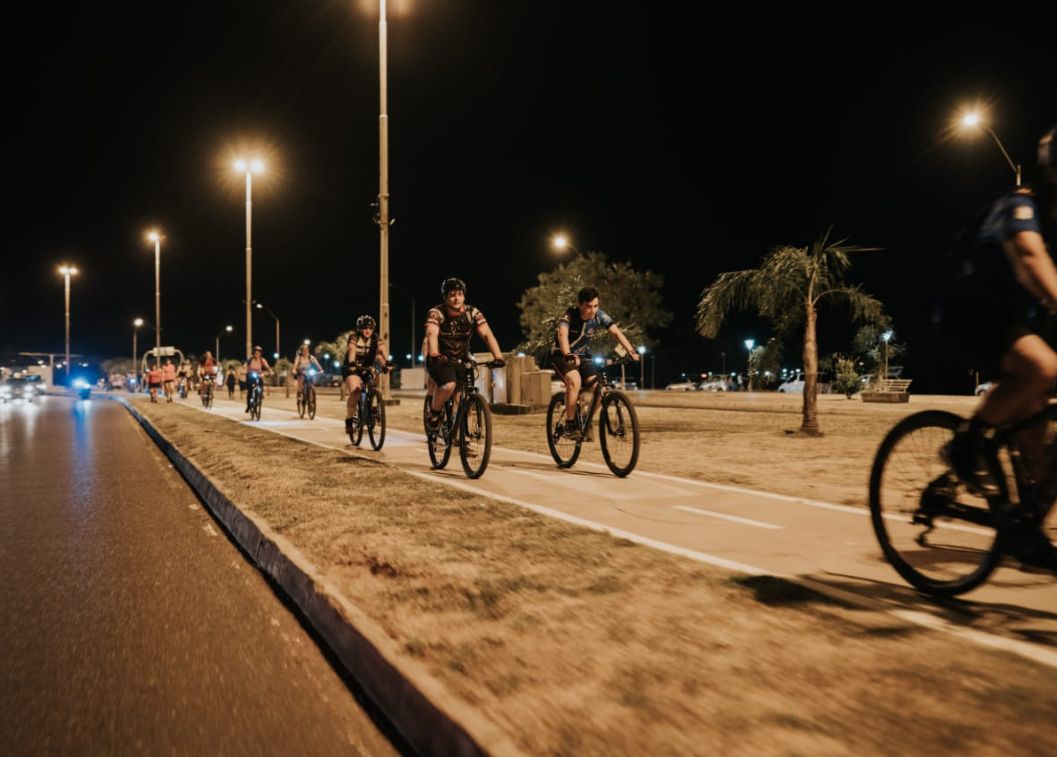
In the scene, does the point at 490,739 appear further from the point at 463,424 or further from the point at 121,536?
the point at 463,424

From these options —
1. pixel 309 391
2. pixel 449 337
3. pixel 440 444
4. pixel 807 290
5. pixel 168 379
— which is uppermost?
pixel 807 290

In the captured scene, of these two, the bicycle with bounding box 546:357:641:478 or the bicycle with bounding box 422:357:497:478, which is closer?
the bicycle with bounding box 546:357:641:478

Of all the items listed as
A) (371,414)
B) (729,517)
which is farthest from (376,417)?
(729,517)

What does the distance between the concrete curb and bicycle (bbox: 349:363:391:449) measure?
612 centimetres

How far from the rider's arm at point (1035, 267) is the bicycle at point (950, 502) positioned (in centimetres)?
53

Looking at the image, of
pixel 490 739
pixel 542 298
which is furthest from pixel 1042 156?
pixel 542 298

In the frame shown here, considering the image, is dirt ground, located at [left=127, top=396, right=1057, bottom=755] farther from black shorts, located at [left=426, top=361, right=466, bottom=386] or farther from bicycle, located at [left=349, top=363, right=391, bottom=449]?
bicycle, located at [left=349, top=363, right=391, bottom=449]

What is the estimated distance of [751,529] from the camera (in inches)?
227

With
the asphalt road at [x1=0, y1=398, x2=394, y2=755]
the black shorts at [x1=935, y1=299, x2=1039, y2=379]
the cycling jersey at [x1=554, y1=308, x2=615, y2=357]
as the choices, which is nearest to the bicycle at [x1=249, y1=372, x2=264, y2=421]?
the asphalt road at [x1=0, y1=398, x2=394, y2=755]

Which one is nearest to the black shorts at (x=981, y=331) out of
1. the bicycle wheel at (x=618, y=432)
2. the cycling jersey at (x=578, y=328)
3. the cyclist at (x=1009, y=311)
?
the cyclist at (x=1009, y=311)

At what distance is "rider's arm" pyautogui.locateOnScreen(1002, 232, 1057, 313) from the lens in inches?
137

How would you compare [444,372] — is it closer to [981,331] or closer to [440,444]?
[440,444]

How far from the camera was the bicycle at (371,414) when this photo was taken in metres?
11.7

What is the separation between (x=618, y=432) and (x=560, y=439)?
2.87ft
